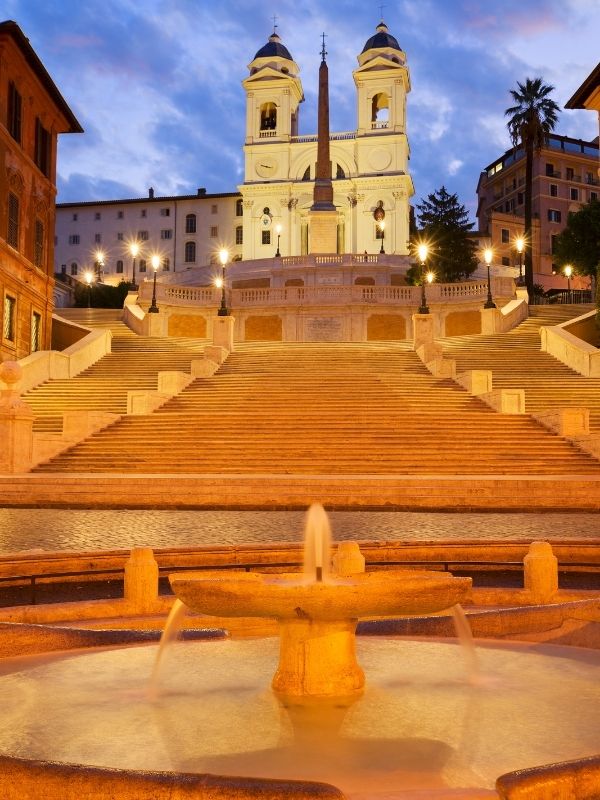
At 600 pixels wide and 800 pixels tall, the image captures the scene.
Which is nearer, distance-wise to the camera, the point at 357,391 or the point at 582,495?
the point at 582,495

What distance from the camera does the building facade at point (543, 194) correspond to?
9331 centimetres

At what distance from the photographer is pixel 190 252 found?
10188 centimetres

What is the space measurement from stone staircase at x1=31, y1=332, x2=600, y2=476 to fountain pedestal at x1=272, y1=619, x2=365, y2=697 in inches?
593

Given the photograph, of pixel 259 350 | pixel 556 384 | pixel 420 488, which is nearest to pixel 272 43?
pixel 259 350

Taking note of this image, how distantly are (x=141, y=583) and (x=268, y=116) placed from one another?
92.9 m

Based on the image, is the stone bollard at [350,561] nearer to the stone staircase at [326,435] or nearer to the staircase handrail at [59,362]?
the stone staircase at [326,435]

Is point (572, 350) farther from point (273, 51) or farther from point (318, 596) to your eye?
point (273, 51)

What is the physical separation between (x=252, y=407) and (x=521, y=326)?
23.4 metres

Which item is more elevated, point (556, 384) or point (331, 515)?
point (556, 384)

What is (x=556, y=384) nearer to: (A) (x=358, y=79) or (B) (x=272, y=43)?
(A) (x=358, y=79)

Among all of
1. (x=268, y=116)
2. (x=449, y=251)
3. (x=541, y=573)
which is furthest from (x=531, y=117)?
(x=541, y=573)

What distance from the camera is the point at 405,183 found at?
290 ft

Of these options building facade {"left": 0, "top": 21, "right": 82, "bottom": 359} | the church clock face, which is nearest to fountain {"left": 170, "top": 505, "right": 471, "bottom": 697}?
building facade {"left": 0, "top": 21, "right": 82, "bottom": 359}

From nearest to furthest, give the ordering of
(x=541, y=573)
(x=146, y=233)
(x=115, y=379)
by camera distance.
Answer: (x=541, y=573) → (x=115, y=379) → (x=146, y=233)
